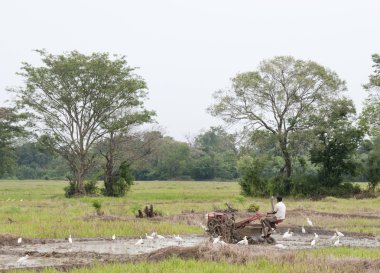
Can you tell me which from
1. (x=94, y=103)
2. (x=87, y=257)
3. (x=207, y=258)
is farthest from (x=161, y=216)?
(x=94, y=103)

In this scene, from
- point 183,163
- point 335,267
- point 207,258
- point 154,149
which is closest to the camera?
point 335,267

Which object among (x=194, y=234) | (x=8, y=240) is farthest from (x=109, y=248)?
(x=194, y=234)

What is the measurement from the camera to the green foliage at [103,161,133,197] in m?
Result: 45.7

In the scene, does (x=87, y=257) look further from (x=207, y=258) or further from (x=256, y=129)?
(x=256, y=129)

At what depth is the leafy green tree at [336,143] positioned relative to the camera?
4463cm

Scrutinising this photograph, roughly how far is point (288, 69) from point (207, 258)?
33758 mm

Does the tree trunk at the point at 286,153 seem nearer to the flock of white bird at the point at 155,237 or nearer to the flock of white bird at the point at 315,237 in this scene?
the flock of white bird at the point at 315,237

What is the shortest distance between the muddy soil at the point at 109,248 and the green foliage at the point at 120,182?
26.4 metres

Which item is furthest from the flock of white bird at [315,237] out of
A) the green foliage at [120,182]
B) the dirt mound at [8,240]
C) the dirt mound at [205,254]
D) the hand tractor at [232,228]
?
the green foliage at [120,182]

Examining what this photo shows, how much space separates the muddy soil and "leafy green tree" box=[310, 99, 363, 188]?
82.4ft

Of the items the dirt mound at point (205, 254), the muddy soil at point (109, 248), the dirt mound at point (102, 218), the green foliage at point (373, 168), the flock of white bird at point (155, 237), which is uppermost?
the green foliage at point (373, 168)

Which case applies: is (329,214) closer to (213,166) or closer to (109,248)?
(109,248)

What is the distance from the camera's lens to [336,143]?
148 ft

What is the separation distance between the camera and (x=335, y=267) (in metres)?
11.0
